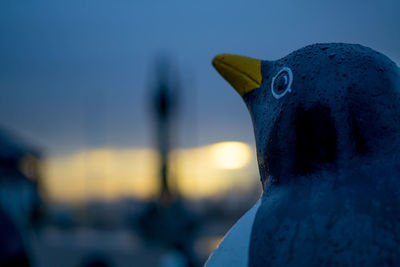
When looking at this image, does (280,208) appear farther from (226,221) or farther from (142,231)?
(226,221)

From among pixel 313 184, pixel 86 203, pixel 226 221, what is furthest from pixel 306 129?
pixel 86 203

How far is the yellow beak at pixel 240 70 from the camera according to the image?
4.09ft

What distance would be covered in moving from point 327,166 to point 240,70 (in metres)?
0.40

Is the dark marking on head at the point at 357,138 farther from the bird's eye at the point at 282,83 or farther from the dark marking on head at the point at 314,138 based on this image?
the bird's eye at the point at 282,83

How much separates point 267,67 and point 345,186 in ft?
1.41

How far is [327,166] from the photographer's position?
3.32 feet

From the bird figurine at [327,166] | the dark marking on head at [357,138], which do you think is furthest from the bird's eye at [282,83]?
the dark marking on head at [357,138]

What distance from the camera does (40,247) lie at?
32.2 feet

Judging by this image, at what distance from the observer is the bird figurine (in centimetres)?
88

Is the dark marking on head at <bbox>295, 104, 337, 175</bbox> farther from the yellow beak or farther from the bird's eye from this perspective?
the yellow beak

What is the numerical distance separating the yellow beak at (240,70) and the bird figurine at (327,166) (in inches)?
3.1

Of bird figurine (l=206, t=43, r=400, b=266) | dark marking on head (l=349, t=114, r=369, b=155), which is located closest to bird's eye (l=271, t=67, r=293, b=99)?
bird figurine (l=206, t=43, r=400, b=266)

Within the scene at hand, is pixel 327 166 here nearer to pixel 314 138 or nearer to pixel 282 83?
pixel 314 138

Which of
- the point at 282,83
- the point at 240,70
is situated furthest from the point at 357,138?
the point at 240,70
